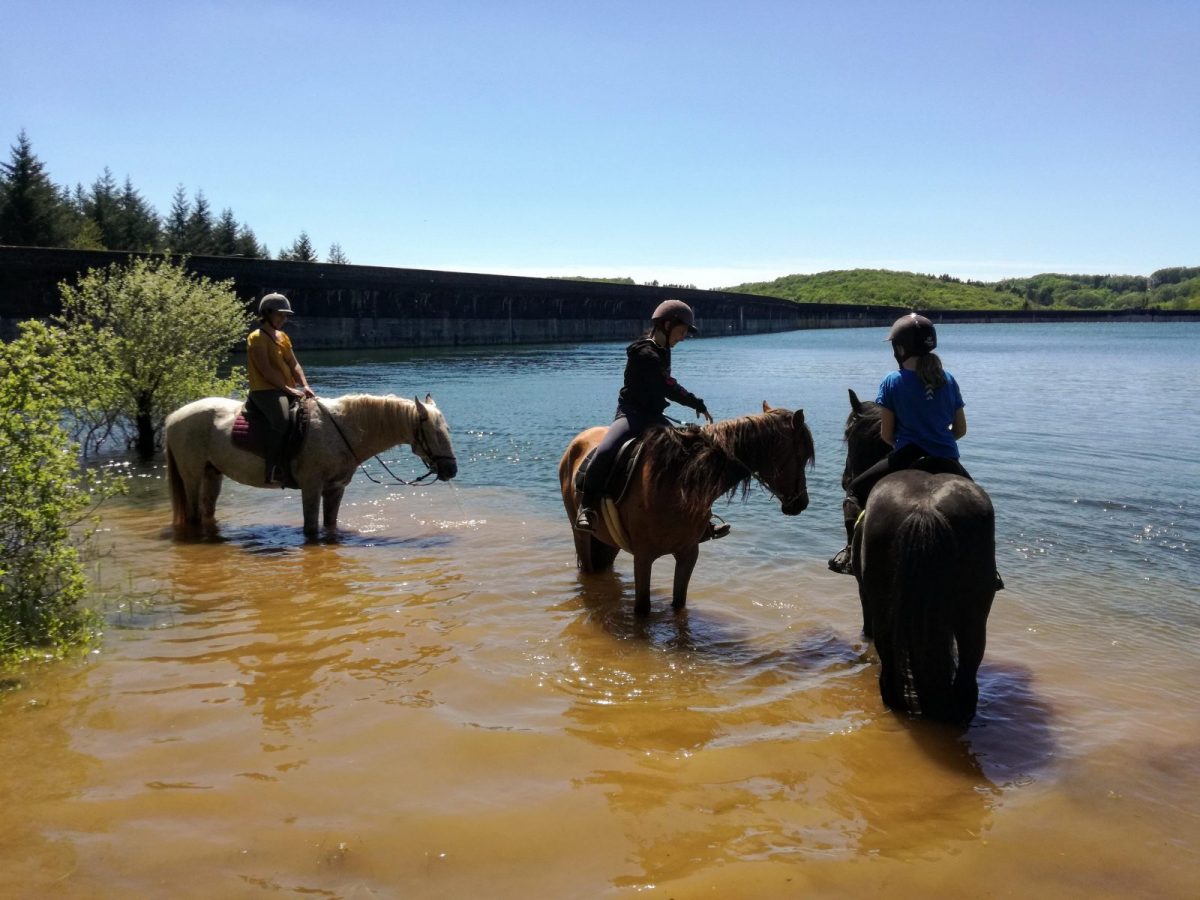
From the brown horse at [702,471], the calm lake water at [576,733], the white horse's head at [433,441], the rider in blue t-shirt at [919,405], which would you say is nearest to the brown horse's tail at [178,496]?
the calm lake water at [576,733]

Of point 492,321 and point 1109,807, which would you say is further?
point 492,321

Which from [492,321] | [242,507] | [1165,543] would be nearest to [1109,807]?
[1165,543]

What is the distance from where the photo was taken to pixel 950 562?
4855mm

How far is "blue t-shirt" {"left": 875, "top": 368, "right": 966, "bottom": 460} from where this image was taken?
5723mm

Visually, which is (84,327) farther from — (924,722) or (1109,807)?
(1109,807)

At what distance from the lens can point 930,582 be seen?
16.1ft

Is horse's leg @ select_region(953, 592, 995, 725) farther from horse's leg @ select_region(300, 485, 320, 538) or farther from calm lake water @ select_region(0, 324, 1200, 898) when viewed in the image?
horse's leg @ select_region(300, 485, 320, 538)

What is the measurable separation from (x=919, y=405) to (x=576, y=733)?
3221mm

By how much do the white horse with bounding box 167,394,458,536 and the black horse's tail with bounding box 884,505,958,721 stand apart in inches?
261

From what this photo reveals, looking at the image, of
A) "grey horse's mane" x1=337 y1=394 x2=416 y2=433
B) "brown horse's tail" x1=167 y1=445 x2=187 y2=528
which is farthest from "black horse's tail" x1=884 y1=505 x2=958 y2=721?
"brown horse's tail" x1=167 y1=445 x2=187 y2=528

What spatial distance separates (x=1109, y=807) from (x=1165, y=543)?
299 inches

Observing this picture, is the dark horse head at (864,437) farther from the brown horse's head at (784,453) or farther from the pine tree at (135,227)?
the pine tree at (135,227)

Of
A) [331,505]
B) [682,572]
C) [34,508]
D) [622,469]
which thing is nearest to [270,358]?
[331,505]

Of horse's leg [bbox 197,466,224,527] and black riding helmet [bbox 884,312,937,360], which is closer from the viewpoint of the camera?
black riding helmet [bbox 884,312,937,360]
